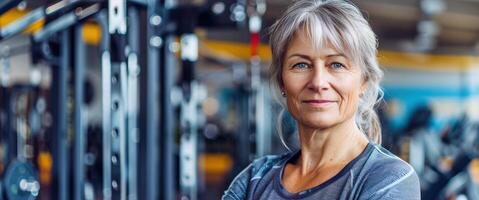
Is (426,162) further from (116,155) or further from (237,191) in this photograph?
(237,191)

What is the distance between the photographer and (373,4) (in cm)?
867

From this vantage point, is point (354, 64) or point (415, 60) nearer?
point (354, 64)

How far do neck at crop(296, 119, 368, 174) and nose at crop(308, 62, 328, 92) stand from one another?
0.07 m

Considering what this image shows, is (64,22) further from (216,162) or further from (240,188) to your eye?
(216,162)

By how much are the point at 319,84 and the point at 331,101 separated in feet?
0.10

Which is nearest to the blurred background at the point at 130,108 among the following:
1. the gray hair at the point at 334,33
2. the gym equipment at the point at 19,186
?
the gym equipment at the point at 19,186

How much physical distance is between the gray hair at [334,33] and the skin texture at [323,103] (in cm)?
1

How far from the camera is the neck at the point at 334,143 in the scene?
0.96 metres

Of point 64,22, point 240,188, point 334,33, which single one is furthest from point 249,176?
point 64,22

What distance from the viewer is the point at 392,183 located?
0.88 metres

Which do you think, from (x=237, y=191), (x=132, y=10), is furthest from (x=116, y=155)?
(x=237, y=191)

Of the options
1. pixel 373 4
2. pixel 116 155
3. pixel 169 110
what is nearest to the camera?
pixel 116 155

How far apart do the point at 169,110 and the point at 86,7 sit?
0.76 m

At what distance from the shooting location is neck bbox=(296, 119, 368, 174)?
956mm
